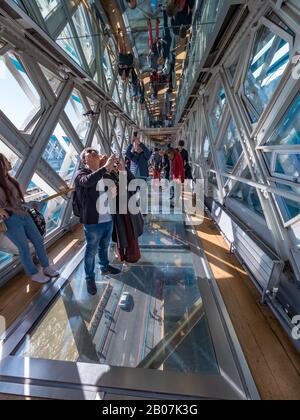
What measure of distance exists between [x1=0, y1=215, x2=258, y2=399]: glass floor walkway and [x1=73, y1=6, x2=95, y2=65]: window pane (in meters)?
4.16

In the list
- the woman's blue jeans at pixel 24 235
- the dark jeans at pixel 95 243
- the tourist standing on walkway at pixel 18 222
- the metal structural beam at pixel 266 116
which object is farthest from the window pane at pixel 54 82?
the dark jeans at pixel 95 243

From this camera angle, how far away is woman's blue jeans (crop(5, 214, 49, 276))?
7.01ft

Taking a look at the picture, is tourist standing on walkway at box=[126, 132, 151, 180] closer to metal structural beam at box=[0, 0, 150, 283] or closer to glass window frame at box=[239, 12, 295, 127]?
metal structural beam at box=[0, 0, 150, 283]

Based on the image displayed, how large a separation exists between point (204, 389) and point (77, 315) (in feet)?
4.38

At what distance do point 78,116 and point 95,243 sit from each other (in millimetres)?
3630

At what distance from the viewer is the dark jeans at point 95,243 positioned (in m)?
2.10

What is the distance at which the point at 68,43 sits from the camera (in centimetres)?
323

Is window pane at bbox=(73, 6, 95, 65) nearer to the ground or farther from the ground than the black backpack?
farther from the ground

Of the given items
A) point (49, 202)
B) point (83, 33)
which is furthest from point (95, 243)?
point (83, 33)

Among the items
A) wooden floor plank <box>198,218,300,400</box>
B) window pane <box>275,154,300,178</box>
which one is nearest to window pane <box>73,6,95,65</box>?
window pane <box>275,154,300,178</box>

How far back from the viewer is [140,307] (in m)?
2.18

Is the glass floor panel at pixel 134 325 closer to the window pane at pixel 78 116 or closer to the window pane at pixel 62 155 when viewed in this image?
the window pane at pixel 62 155

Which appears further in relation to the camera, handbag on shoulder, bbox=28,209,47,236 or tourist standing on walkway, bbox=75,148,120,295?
handbag on shoulder, bbox=28,209,47,236
